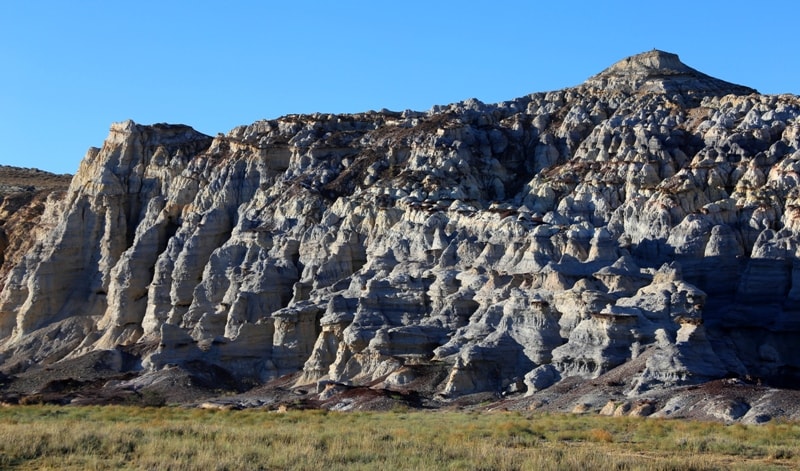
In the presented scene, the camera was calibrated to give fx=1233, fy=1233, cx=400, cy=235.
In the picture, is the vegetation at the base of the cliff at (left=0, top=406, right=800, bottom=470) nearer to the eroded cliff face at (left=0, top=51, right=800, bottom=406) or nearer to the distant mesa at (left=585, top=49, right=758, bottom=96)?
the eroded cliff face at (left=0, top=51, right=800, bottom=406)

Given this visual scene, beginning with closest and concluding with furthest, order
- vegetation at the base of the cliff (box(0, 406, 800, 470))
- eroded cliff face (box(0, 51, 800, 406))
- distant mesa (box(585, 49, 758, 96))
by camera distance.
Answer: vegetation at the base of the cliff (box(0, 406, 800, 470)) < eroded cliff face (box(0, 51, 800, 406)) < distant mesa (box(585, 49, 758, 96))

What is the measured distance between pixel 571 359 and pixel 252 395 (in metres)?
18.7

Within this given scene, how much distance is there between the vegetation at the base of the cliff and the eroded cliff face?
1529cm

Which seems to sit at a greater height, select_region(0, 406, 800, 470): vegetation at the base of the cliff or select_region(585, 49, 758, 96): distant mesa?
select_region(585, 49, 758, 96): distant mesa

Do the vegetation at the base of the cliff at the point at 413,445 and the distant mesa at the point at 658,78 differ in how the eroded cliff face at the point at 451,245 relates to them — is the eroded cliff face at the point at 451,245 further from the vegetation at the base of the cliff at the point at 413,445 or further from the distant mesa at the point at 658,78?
the vegetation at the base of the cliff at the point at 413,445

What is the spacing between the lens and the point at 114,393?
2813 inches

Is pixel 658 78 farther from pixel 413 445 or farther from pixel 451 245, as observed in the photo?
pixel 413 445

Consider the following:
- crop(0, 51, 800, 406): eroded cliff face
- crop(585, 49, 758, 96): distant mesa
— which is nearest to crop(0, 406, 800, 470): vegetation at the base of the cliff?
crop(0, 51, 800, 406): eroded cliff face

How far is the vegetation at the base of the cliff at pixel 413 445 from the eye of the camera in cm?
3044

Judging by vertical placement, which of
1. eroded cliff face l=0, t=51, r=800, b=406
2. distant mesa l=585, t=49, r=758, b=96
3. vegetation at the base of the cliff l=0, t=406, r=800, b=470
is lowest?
vegetation at the base of the cliff l=0, t=406, r=800, b=470

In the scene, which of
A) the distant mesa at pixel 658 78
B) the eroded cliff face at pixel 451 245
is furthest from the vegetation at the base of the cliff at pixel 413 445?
the distant mesa at pixel 658 78

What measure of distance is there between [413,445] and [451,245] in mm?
43434

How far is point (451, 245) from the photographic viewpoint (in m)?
77.1

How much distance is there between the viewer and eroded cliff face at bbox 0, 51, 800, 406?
65.1 m
